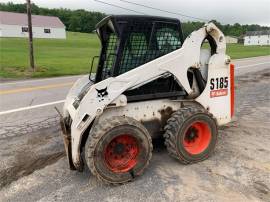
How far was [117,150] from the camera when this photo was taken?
4.26 metres

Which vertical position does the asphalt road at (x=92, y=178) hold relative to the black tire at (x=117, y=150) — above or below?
below

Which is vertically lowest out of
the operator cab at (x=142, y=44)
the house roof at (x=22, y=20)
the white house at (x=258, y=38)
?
the operator cab at (x=142, y=44)

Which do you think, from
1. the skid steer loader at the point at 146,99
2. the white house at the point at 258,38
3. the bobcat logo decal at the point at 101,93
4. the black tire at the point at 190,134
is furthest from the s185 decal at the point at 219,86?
the white house at the point at 258,38

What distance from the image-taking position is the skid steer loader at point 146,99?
13.5 feet

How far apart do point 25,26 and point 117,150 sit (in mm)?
73423

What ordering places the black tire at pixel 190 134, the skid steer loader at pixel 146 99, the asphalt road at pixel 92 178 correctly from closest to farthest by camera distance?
the asphalt road at pixel 92 178 < the skid steer loader at pixel 146 99 < the black tire at pixel 190 134

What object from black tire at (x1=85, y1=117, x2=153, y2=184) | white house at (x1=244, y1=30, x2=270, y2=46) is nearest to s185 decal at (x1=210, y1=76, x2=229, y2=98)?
black tire at (x1=85, y1=117, x2=153, y2=184)

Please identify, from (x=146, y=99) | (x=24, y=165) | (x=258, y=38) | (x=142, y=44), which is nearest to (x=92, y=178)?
(x=24, y=165)

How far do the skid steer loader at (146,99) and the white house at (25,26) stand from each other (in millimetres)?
69298

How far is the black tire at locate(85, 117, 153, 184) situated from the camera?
158 inches

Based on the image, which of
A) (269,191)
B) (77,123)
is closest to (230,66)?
(269,191)

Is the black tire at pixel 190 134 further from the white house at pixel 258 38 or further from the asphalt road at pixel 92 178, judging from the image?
the white house at pixel 258 38

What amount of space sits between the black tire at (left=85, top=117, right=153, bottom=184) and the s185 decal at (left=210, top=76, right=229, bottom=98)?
1.51 metres

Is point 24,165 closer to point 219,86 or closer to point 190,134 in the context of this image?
point 190,134
